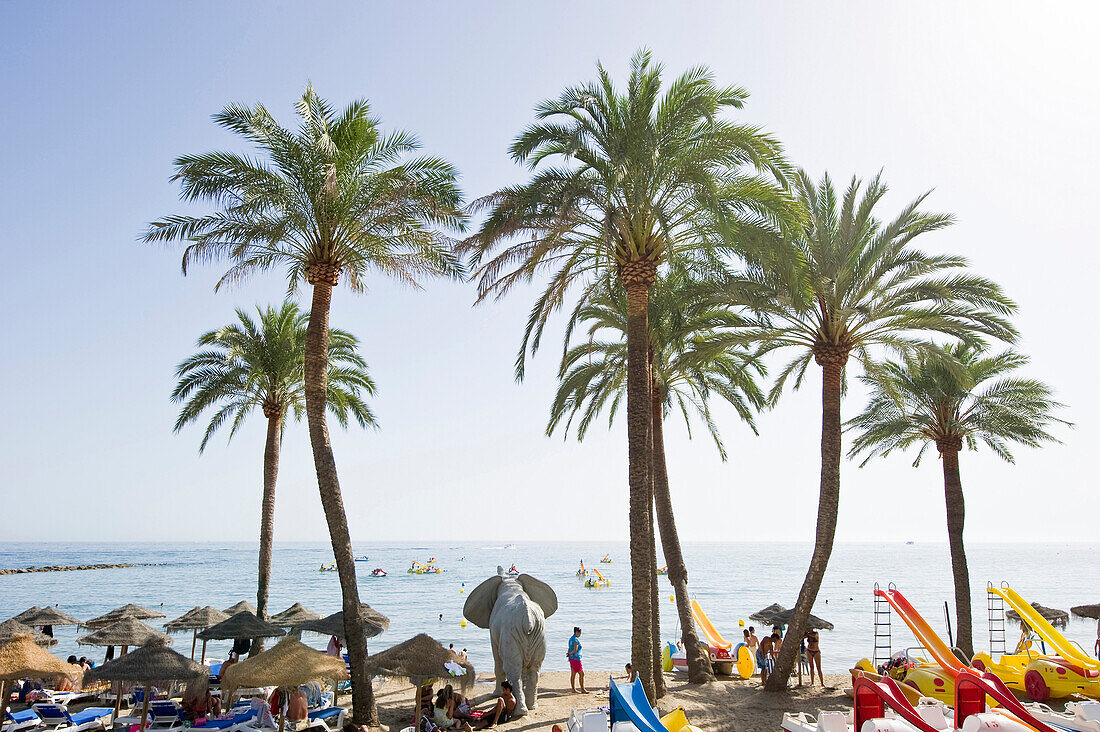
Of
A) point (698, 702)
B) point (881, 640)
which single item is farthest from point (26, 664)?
point (881, 640)

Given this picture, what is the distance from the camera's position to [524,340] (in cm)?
1780

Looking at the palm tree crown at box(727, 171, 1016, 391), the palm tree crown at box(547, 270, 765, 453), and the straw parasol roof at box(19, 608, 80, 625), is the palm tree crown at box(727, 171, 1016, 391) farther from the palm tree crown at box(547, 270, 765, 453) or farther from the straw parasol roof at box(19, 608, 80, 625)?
the straw parasol roof at box(19, 608, 80, 625)

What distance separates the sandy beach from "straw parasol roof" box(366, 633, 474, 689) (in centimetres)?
49

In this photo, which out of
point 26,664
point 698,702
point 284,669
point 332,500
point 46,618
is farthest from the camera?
point 46,618

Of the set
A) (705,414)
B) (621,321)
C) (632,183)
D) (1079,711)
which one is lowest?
(1079,711)

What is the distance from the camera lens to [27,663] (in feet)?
43.0

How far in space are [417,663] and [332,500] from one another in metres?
3.29

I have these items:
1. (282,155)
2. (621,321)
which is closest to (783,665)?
(621,321)

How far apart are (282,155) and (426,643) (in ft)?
30.7

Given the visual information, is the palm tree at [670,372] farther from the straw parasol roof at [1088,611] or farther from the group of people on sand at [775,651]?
the straw parasol roof at [1088,611]

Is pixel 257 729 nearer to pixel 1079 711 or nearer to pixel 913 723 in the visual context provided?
pixel 913 723

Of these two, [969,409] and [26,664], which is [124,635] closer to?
[26,664]

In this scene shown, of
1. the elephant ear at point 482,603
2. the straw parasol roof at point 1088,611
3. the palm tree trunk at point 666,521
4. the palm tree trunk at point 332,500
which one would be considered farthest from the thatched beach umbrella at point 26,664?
the straw parasol roof at point 1088,611

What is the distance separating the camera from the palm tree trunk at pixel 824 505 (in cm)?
1669
